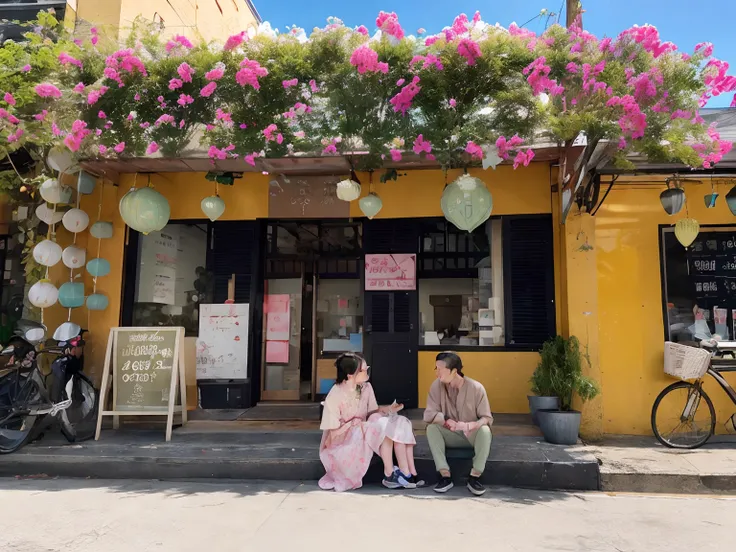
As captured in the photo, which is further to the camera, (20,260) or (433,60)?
(20,260)

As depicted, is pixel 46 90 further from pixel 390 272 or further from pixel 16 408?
pixel 390 272

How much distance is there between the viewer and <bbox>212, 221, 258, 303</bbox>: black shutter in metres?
7.81

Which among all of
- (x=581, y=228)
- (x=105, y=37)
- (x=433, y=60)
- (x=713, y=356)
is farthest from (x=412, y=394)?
(x=105, y=37)

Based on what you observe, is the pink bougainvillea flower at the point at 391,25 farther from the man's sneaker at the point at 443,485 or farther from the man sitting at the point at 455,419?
the man's sneaker at the point at 443,485

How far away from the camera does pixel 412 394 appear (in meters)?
7.31

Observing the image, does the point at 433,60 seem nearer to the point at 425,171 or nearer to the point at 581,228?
the point at 425,171

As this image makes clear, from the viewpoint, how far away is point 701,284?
6895 mm

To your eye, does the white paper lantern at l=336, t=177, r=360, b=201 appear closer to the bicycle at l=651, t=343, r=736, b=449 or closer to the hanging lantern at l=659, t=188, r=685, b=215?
the hanging lantern at l=659, t=188, r=685, b=215

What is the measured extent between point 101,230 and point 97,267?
1.83ft

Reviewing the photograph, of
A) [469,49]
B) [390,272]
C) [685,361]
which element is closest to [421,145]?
[469,49]

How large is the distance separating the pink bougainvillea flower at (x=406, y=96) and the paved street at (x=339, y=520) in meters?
4.06

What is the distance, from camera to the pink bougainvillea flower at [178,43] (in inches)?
238

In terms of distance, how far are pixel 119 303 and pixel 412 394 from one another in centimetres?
457

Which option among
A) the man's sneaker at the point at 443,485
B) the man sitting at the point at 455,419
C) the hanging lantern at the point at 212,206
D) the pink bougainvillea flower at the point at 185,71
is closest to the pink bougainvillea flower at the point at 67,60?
the pink bougainvillea flower at the point at 185,71
